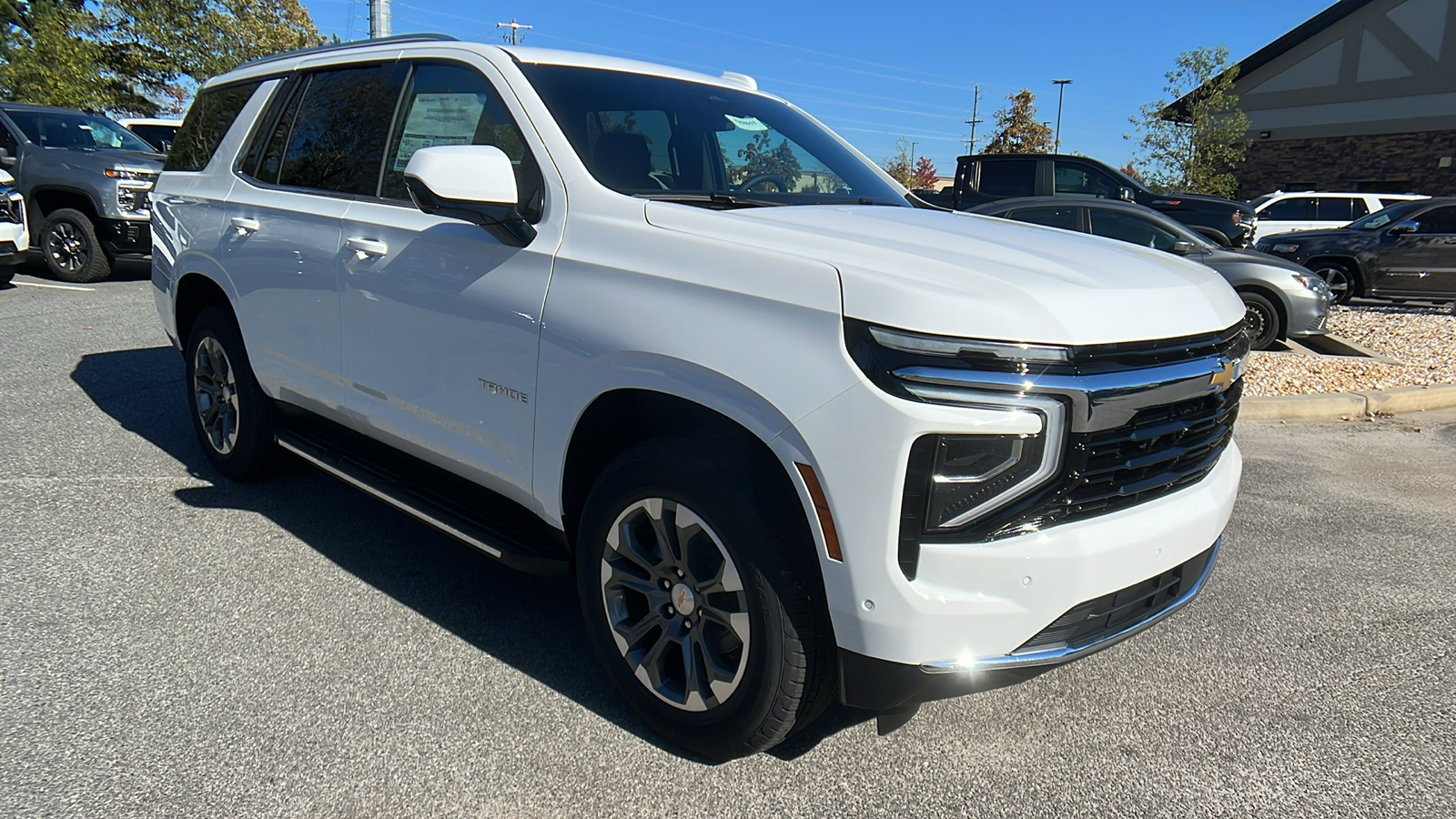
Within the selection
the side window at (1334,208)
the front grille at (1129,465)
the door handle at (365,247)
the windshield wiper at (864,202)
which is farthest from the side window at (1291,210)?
the door handle at (365,247)

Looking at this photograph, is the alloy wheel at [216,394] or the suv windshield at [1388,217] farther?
the suv windshield at [1388,217]

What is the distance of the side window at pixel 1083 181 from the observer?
13.6m

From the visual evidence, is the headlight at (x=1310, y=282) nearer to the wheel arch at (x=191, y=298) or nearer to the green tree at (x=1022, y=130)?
the wheel arch at (x=191, y=298)

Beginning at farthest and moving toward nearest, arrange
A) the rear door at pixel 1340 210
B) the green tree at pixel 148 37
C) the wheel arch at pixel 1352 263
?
the green tree at pixel 148 37, the rear door at pixel 1340 210, the wheel arch at pixel 1352 263

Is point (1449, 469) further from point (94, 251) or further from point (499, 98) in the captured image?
point (94, 251)

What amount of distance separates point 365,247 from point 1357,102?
33.2m

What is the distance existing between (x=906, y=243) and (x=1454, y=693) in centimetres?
241

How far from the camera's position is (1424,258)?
523 inches

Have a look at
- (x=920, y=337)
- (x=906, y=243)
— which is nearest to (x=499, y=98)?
(x=906, y=243)

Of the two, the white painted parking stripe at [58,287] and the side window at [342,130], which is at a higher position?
the side window at [342,130]

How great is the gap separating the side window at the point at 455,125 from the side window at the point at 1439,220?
47.1 feet

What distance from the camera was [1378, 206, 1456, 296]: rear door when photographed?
520 inches

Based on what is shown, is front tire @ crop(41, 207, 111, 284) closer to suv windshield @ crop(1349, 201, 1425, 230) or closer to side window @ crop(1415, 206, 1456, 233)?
suv windshield @ crop(1349, 201, 1425, 230)

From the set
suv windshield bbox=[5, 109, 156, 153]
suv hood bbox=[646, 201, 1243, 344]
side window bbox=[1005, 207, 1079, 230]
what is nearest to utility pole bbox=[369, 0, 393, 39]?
suv windshield bbox=[5, 109, 156, 153]
